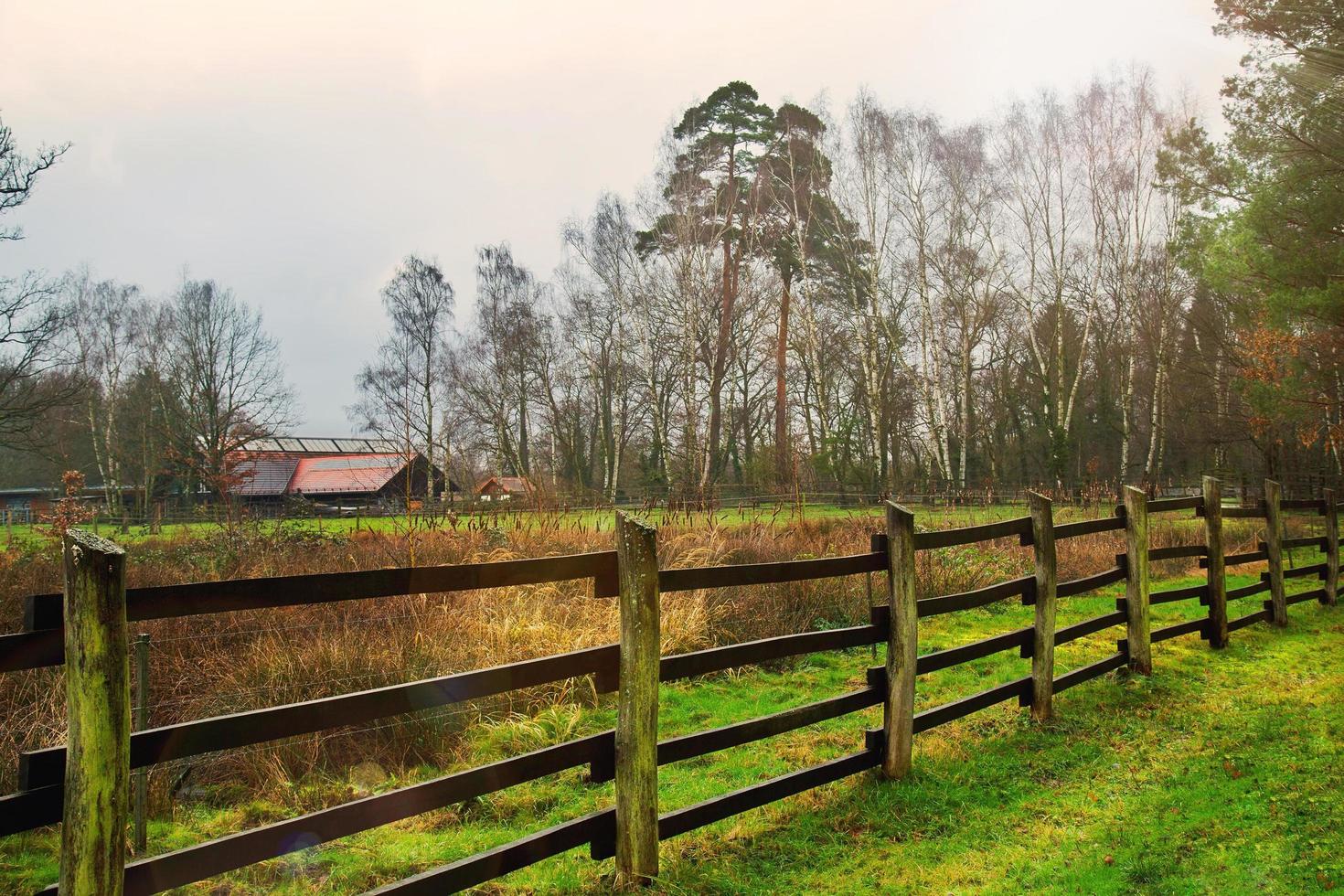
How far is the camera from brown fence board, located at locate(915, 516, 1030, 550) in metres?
4.45

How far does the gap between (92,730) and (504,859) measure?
1.35 metres

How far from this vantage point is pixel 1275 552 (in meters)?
8.29

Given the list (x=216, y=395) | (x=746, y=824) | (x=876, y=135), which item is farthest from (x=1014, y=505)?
(x=216, y=395)

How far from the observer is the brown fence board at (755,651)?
3295 millimetres

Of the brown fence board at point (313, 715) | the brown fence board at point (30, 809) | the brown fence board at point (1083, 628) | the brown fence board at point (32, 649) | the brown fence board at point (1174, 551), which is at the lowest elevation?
the brown fence board at point (1083, 628)

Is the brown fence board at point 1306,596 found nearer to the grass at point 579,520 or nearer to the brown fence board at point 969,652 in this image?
the brown fence board at point 969,652

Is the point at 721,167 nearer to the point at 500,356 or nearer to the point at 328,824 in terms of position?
the point at 500,356

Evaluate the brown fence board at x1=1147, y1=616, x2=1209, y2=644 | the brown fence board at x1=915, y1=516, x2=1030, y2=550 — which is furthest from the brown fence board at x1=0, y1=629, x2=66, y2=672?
the brown fence board at x1=1147, y1=616, x2=1209, y2=644

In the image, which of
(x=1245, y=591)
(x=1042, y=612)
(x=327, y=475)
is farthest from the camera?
(x=327, y=475)

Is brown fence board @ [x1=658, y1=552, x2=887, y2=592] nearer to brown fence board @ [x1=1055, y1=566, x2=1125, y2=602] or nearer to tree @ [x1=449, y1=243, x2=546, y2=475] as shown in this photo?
brown fence board @ [x1=1055, y1=566, x2=1125, y2=602]

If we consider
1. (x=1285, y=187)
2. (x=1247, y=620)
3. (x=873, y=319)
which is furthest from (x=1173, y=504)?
(x=873, y=319)

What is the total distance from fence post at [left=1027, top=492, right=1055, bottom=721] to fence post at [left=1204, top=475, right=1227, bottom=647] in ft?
9.76

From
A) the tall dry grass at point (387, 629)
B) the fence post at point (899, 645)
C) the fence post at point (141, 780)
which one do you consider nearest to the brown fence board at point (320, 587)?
the fence post at point (899, 645)

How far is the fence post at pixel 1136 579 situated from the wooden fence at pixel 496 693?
2.47 feet
